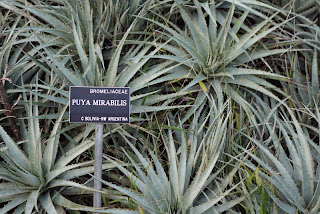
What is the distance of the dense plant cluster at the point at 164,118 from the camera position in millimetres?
1104

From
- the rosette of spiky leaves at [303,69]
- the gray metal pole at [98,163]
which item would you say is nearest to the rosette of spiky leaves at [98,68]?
the gray metal pole at [98,163]

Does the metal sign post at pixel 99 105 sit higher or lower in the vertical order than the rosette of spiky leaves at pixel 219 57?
lower

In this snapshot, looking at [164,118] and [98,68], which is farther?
[164,118]

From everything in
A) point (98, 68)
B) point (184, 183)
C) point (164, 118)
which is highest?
point (98, 68)

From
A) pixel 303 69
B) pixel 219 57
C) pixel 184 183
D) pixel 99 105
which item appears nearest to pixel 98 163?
pixel 99 105

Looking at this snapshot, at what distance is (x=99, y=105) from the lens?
1.13 metres

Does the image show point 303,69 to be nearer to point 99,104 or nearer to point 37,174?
point 99,104

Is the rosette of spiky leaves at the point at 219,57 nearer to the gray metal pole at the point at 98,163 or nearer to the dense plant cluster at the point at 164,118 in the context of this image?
the dense plant cluster at the point at 164,118

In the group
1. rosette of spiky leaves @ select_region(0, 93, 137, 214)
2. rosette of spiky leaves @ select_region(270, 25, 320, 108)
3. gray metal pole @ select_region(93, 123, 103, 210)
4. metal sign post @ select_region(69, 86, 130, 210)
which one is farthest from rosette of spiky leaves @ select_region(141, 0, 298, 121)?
rosette of spiky leaves @ select_region(0, 93, 137, 214)

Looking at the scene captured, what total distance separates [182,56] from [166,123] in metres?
0.33

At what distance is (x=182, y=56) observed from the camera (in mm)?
1394

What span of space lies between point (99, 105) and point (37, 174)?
0.37m

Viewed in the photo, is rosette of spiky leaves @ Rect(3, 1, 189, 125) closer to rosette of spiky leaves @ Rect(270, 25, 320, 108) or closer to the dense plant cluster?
the dense plant cluster

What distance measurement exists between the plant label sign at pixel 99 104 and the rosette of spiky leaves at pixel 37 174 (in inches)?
4.5
